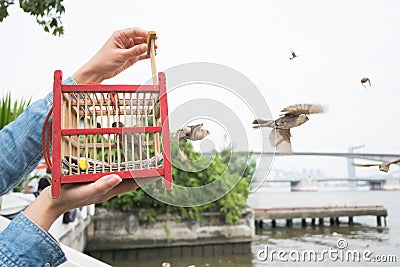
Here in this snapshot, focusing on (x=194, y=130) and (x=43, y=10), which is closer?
(x=194, y=130)

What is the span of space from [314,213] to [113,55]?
8.27 meters

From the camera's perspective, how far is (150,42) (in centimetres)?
67

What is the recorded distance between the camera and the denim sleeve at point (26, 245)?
1.69 feet

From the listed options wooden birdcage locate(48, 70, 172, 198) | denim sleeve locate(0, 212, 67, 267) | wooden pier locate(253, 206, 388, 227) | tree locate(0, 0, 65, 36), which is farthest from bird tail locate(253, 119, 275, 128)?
wooden pier locate(253, 206, 388, 227)

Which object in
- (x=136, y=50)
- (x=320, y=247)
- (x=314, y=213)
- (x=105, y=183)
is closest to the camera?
(x=105, y=183)

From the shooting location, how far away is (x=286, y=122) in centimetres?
68

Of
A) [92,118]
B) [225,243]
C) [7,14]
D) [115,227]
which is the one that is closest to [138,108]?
[92,118]

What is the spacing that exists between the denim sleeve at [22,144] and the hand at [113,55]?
3 centimetres

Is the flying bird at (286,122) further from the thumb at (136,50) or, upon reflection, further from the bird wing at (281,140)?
the thumb at (136,50)

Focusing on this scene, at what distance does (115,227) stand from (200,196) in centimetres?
456

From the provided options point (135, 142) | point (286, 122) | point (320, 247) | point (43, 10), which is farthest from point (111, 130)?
point (320, 247)

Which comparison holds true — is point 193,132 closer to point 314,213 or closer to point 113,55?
point 113,55

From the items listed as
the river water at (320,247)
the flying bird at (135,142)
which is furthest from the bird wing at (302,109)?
the river water at (320,247)

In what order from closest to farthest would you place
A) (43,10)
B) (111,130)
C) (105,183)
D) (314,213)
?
(105,183) → (111,130) → (43,10) → (314,213)
